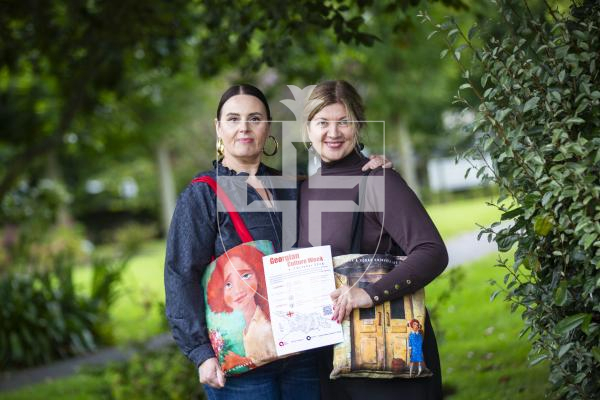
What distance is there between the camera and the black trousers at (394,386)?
2.79 metres

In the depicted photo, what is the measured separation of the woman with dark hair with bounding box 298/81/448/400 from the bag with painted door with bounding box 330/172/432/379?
47 millimetres

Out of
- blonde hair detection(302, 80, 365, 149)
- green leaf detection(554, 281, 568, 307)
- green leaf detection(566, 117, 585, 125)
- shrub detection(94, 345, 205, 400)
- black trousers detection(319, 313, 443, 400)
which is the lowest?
shrub detection(94, 345, 205, 400)

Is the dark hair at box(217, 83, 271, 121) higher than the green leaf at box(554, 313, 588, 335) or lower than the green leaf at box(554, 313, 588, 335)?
higher

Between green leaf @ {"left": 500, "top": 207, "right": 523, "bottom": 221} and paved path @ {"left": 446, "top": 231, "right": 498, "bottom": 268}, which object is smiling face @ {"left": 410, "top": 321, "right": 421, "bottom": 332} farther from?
paved path @ {"left": 446, "top": 231, "right": 498, "bottom": 268}

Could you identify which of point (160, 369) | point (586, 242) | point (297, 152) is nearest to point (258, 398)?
point (297, 152)

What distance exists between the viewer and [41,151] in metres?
7.86

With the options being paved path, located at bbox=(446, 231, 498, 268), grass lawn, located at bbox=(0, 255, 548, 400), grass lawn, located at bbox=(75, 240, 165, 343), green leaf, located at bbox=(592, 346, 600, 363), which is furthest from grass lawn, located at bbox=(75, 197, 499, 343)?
green leaf, located at bbox=(592, 346, 600, 363)

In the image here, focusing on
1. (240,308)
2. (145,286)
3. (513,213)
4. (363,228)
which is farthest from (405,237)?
(145,286)

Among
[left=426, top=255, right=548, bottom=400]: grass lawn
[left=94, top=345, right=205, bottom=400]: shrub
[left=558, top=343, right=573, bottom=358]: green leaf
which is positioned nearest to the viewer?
[left=558, top=343, right=573, bottom=358]: green leaf

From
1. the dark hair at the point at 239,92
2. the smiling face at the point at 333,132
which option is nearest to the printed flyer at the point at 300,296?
the smiling face at the point at 333,132

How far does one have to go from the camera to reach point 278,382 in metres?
2.94

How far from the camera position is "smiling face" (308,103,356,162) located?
9.52 ft

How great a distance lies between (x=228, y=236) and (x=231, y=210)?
0.10 meters

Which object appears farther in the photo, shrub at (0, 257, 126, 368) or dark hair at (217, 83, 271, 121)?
shrub at (0, 257, 126, 368)
